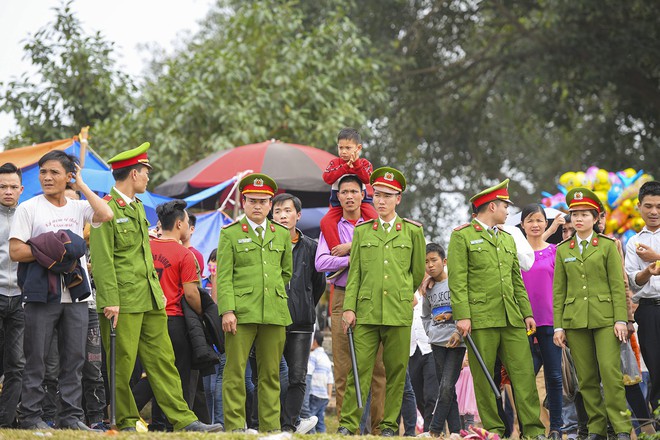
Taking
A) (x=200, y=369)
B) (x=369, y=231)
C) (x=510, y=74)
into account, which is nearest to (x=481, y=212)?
(x=369, y=231)

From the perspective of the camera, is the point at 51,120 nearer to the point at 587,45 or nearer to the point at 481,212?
the point at 587,45

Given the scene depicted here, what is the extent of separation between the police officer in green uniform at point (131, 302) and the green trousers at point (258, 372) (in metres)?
0.22

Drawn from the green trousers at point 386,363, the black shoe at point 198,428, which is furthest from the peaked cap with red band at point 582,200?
the black shoe at point 198,428

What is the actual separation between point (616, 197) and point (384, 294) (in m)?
6.83

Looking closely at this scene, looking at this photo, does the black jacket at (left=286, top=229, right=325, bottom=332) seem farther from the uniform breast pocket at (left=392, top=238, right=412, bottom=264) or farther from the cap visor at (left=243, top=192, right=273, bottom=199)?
the uniform breast pocket at (left=392, top=238, right=412, bottom=264)

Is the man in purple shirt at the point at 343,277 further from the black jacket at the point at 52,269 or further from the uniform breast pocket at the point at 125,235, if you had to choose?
the black jacket at the point at 52,269

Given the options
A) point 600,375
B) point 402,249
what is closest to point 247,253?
point 402,249

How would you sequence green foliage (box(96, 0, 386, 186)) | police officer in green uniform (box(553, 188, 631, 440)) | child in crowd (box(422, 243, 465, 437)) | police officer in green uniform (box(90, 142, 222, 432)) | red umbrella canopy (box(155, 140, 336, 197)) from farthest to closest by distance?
green foliage (box(96, 0, 386, 186)), red umbrella canopy (box(155, 140, 336, 197)), child in crowd (box(422, 243, 465, 437)), police officer in green uniform (box(553, 188, 631, 440)), police officer in green uniform (box(90, 142, 222, 432))

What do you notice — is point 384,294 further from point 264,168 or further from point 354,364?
point 264,168

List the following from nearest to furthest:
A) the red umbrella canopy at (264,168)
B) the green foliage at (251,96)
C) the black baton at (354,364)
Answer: the black baton at (354,364), the red umbrella canopy at (264,168), the green foliage at (251,96)

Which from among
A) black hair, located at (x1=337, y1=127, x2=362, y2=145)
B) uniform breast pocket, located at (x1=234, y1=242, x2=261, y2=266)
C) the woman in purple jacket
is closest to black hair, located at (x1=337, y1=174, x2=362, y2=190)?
black hair, located at (x1=337, y1=127, x2=362, y2=145)

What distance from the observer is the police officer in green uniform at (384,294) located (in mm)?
7652

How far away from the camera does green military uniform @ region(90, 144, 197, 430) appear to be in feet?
23.5

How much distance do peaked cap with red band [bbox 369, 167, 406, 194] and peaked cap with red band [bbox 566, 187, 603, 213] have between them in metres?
1.46
